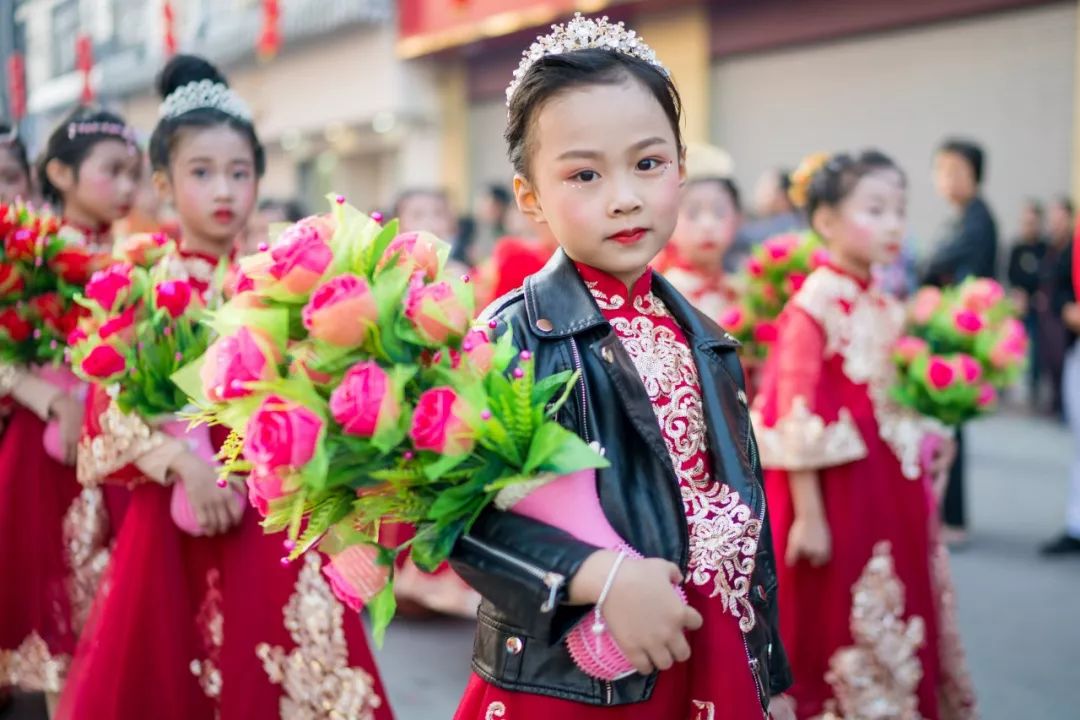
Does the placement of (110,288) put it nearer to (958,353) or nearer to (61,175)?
(61,175)

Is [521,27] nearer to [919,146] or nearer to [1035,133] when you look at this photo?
[919,146]

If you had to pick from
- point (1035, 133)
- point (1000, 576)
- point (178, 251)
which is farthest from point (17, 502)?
point (1035, 133)

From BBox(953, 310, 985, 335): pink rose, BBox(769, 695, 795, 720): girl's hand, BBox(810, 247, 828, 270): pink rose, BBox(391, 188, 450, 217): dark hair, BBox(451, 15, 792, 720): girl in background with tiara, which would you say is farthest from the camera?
BBox(391, 188, 450, 217): dark hair

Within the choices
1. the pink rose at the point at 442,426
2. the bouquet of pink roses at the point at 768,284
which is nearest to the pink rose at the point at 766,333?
the bouquet of pink roses at the point at 768,284

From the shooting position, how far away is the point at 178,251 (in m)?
3.04

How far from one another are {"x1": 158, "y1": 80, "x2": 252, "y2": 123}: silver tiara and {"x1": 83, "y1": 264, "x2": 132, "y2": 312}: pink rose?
1.91 feet

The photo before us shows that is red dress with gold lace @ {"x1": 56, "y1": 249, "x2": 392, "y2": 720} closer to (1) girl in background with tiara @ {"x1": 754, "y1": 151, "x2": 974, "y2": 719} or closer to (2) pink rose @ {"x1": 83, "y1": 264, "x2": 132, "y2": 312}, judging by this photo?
(2) pink rose @ {"x1": 83, "y1": 264, "x2": 132, "y2": 312}

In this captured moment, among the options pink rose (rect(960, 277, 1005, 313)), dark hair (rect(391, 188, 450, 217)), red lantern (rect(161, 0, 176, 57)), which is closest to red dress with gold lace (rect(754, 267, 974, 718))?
pink rose (rect(960, 277, 1005, 313))

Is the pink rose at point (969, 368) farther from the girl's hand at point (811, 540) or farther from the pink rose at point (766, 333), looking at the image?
the pink rose at point (766, 333)

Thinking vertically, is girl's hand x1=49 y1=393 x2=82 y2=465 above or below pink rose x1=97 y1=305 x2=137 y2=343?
below

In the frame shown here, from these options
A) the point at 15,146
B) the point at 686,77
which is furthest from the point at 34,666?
the point at 686,77

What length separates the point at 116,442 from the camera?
2.71 metres

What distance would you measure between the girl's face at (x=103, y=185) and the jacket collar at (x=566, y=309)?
2475 millimetres

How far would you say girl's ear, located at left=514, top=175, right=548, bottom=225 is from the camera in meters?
1.90
